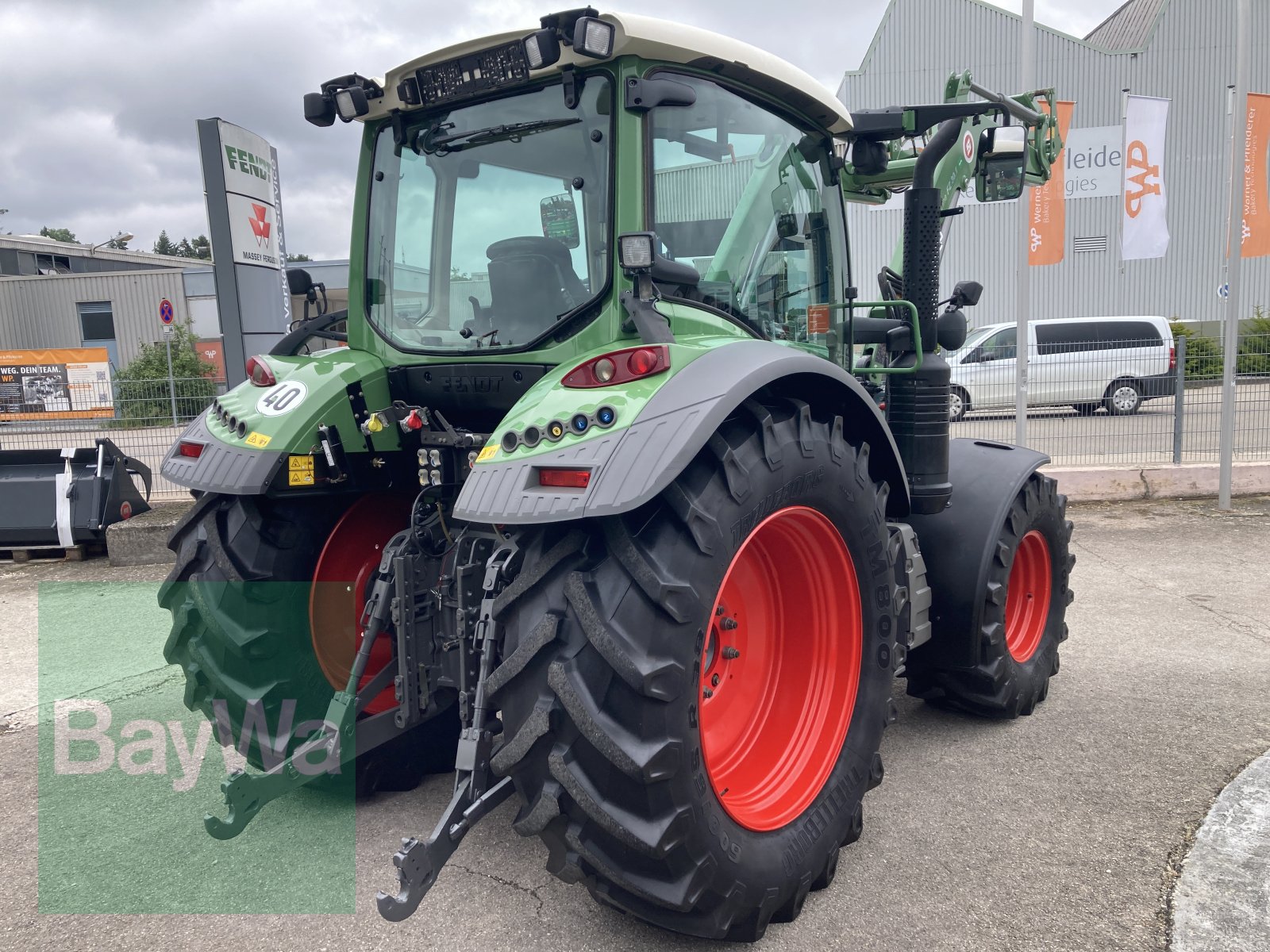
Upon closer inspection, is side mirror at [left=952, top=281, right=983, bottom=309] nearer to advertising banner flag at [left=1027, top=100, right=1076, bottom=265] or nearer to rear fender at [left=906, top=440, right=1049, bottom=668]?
rear fender at [left=906, top=440, right=1049, bottom=668]

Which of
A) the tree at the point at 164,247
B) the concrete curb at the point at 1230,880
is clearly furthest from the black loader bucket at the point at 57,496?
the tree at the point at 164,247

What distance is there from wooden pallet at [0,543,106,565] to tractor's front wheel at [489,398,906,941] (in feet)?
22.3

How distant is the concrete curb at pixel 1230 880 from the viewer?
2.30 meters

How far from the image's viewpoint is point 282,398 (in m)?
2.92

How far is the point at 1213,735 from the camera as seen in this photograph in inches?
139

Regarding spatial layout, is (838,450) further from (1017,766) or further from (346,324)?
(346,324)

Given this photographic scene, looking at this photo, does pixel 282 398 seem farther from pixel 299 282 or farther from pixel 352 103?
pixel 352 103

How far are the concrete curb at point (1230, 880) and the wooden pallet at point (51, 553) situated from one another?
7.83 meters

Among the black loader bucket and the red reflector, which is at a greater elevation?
the red reflector

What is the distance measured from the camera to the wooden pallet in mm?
7406

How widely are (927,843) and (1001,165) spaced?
11.1 ft

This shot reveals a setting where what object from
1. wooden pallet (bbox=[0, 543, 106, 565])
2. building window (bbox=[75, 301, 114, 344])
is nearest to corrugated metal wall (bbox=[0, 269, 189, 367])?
building window (bbox=[75, 301, 114, 344])

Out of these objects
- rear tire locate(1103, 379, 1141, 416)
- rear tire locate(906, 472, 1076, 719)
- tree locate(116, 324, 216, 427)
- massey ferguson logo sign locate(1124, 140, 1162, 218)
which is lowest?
rear tire locate(906, 472, 1076, 719)

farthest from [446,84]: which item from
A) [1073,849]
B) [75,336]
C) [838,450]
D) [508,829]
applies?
[75,336]
